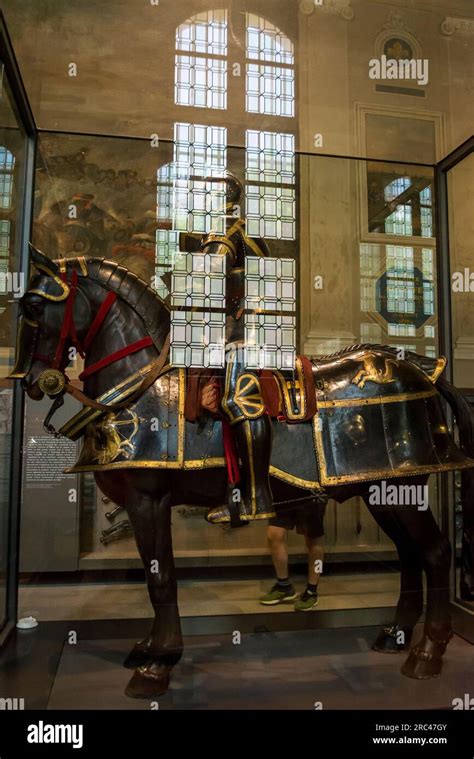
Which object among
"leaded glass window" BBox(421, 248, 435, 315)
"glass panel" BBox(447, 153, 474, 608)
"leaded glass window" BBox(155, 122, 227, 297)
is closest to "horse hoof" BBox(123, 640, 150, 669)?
"leaded glass window" BBox(155, 122, 227, 297)

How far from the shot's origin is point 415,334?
4.14 m

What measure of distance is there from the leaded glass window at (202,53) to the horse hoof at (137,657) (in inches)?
139

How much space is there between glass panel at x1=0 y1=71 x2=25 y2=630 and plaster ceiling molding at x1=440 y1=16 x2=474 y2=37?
3.74 m

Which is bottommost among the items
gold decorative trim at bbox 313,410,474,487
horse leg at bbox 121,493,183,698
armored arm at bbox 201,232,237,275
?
horse leg at bbox 121,493,183,698

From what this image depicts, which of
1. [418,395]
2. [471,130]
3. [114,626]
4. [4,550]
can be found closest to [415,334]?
[418,395]

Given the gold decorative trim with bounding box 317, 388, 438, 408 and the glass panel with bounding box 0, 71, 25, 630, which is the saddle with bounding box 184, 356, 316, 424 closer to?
the gold decorative trim with bounding box 317, 388, 438, 408

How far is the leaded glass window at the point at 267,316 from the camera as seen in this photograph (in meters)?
2.74

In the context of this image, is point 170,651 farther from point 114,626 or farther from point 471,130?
point 471,130

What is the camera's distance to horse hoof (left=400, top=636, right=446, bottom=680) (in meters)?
2.84

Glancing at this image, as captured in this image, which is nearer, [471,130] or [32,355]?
[32,355]

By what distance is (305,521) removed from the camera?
3.55m

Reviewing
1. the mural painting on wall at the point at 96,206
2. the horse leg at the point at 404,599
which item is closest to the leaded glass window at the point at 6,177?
the mural painting on wall at the point at 96,206
